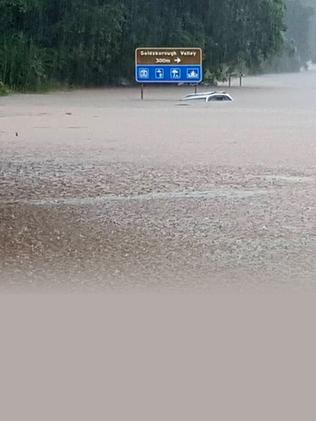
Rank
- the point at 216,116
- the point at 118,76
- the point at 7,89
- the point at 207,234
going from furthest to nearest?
the point at 118,76 → the point at 7,89 → the point at 216,116 → the point at 207,234

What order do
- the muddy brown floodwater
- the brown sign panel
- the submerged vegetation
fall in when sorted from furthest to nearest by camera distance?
the submerged vegetation
the brown sign panel
the muddy brown floodwater

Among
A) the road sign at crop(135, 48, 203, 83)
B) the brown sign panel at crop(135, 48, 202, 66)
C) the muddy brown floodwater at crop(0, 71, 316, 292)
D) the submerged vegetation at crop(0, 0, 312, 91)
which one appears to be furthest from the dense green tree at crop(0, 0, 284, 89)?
the muddy brown floodwater at crop(0, 71, 316, 292)

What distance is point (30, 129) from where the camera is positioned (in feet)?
78.3

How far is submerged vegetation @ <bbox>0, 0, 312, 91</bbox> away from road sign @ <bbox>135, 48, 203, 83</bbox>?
597 cm

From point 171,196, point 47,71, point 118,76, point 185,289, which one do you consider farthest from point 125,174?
point 118,76

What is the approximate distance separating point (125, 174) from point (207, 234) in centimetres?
525

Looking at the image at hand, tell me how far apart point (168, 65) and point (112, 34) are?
9.05 meters

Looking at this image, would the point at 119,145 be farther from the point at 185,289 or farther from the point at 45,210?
the point at 185,289

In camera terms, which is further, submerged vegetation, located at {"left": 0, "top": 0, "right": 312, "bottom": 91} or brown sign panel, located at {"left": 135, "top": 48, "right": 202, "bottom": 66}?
submerged vegetation, located at {"left": 0, "top": 0, "right": 312, "bottom": 91}

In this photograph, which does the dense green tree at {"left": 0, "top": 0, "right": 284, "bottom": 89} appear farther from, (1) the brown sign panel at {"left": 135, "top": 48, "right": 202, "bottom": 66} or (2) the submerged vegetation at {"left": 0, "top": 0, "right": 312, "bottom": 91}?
(1) the brown sign panel at {"left": 135, "top": 48, "right": 202, "bottom": 66}

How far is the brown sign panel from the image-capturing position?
1534 inches

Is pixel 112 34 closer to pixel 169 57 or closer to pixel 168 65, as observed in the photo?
pixel 169 57

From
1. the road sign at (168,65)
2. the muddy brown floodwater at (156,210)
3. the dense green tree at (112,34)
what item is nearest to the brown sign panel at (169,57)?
the road sign at (168,65)

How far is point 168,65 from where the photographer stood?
38.8 metres
